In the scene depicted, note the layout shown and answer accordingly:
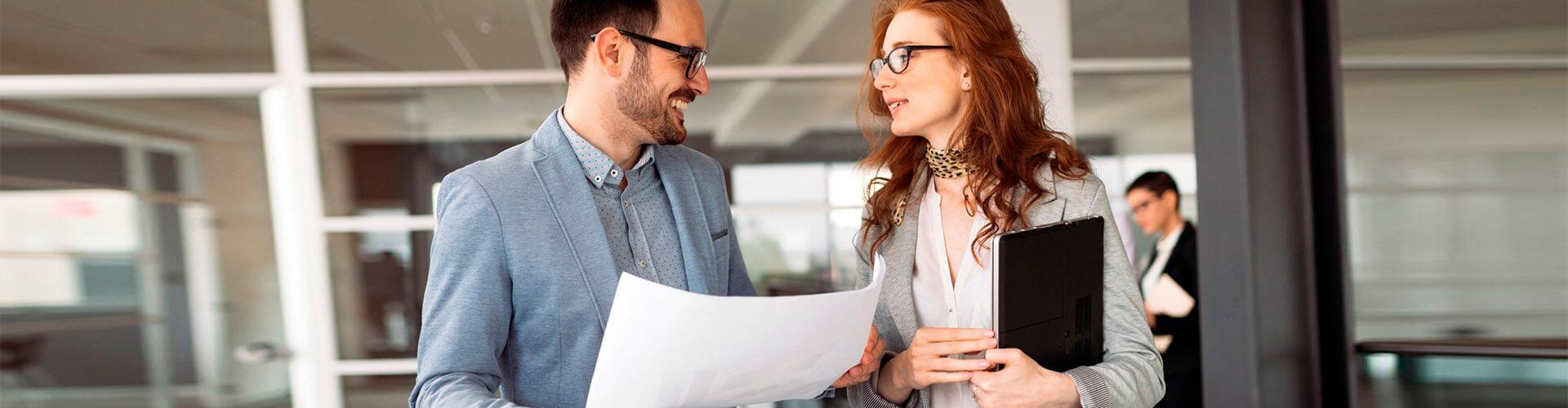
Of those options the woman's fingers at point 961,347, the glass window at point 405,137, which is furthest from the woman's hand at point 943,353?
the glass window at point 405,137

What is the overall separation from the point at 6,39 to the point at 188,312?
108 centimetres

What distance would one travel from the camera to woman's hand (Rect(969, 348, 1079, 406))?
137 cm

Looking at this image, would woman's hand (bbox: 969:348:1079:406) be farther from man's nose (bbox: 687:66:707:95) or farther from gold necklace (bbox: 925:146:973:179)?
man's nose (bbox: 687:66:707:95)

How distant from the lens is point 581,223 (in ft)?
4.36

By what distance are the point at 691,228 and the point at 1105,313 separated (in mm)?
633

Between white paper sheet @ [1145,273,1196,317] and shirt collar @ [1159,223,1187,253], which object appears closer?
white paper sheet @ [1145,273,1196,317]

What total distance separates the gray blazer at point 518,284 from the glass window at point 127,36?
2.52m

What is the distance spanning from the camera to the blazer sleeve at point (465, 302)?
1.19 meters

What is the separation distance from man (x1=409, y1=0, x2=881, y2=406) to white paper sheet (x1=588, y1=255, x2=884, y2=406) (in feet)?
0.52

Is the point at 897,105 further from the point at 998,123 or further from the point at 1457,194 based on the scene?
the point at 1457,194

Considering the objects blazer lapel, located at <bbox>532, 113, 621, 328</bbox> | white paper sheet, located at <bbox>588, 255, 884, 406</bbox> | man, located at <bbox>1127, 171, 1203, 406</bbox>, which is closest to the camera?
white paper sheet, located at <bbox>588, 255, 884, 406</bbox>

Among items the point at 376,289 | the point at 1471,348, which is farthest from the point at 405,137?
the point at 1471,348

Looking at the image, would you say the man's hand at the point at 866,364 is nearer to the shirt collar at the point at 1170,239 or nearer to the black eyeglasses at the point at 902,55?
the black eyeglasses at the point at 902,55

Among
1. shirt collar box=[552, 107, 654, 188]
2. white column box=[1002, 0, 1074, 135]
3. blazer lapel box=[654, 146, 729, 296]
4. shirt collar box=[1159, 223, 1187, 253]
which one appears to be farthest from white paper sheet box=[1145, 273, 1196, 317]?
shirt collar box=[552, 107, 654, 188]
